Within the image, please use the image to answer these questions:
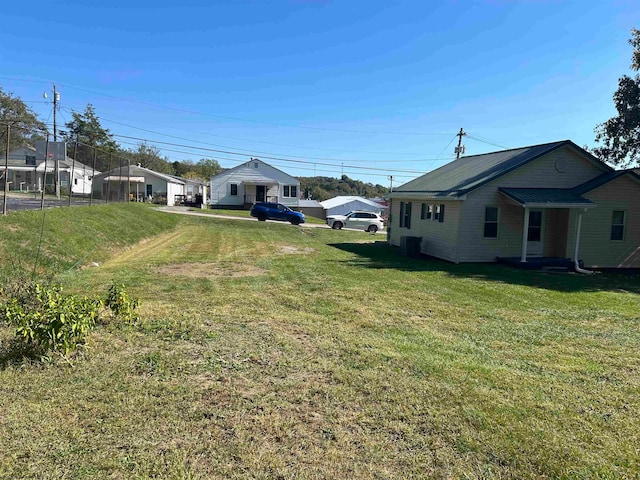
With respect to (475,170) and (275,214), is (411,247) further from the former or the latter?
(275,214)

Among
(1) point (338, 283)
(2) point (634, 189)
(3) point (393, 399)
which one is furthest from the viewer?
(2) point (634, 189)

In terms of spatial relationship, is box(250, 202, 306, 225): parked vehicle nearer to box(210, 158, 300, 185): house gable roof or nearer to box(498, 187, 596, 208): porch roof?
box(210, 158, 300, 185): house gable roof

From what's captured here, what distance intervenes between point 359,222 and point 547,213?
55.5 feet

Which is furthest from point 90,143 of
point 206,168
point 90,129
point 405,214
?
point 405,214

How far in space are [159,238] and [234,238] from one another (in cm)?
328

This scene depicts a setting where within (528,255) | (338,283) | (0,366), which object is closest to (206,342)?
(0,366)

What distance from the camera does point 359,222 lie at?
31.3 metres

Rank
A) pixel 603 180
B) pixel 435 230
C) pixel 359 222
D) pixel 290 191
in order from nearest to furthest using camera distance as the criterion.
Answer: pixel 603 180 < pixel 435 230 < pixel 359 222 < pixel 290 191

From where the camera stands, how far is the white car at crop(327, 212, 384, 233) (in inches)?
1222

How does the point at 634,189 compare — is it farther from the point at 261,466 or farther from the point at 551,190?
the point at 261,466

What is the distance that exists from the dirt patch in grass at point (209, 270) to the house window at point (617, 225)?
12.8 m

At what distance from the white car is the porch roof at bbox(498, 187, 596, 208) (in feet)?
54.3

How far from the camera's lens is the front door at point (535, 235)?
15.1 meters

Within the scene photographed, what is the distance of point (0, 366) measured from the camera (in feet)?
13.6
